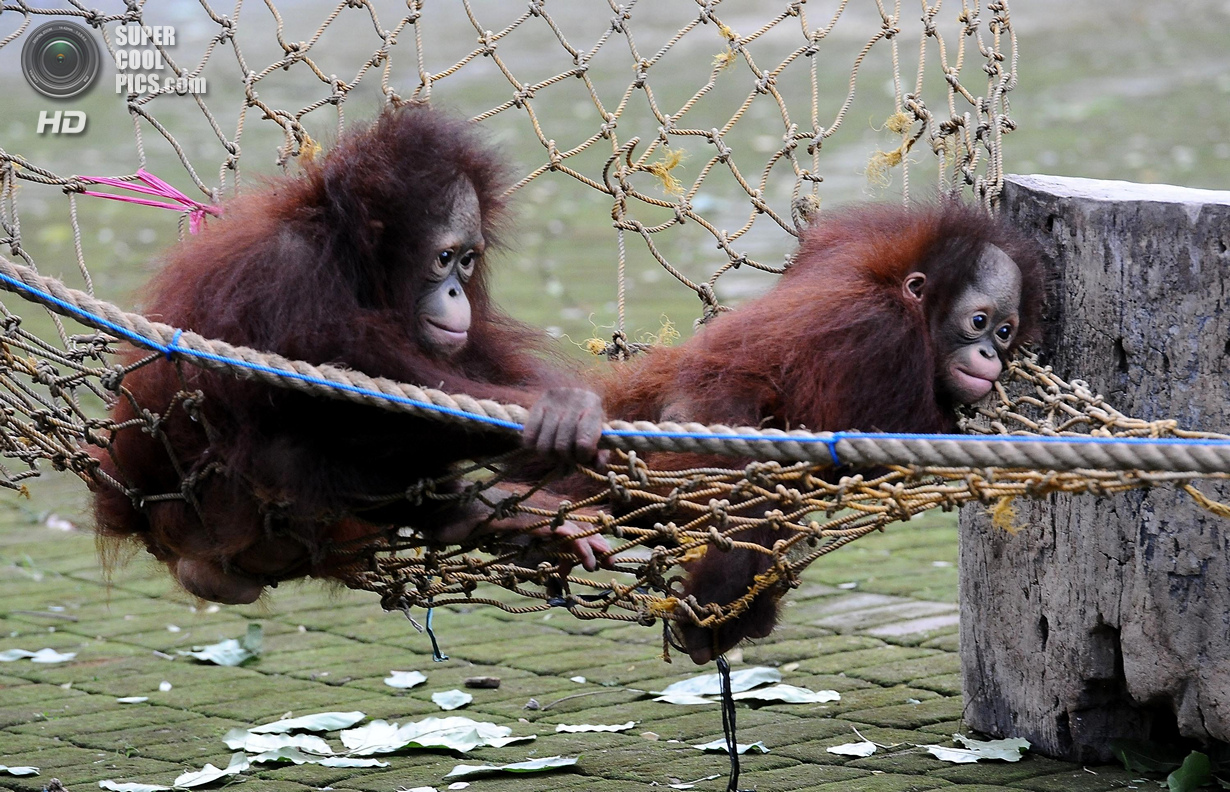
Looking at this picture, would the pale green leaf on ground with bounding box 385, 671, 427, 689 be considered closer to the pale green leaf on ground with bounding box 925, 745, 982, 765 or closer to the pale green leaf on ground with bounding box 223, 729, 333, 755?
the pale green leaf on ground with bounding box 223, 729, 333, 755

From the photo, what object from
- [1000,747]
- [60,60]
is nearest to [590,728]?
[1000,747]

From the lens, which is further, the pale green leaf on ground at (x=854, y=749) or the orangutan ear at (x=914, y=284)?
the pale green leaf on ground at (x=854, y=749)

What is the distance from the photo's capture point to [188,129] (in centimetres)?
1125

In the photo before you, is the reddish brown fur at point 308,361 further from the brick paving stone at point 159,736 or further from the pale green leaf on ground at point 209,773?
the brick paving stone at point 159,736

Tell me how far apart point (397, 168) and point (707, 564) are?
0.89m

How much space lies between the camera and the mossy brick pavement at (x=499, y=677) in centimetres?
295

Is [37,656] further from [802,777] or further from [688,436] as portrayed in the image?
[688,436]

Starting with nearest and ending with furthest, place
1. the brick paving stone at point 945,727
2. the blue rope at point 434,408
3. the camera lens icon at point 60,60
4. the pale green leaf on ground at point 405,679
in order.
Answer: the blue rope at point 434,408 < the brick paving stone at point 945,727 < the pale green leaf on ground at point 405,679 < the camera lens icon at point 60,60

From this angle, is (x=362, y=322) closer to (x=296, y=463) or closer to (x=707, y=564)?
(x=296, y=463)

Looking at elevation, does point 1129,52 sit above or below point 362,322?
above

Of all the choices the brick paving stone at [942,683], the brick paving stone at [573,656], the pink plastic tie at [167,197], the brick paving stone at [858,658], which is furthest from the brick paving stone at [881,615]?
the pink plastic tie at [167,197]

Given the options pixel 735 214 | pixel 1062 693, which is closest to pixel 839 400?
pixel 1062 693

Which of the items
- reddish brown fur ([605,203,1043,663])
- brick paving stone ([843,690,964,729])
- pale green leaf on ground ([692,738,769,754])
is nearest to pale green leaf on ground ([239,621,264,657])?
pale green leaf on ground ([692,738,769,754])

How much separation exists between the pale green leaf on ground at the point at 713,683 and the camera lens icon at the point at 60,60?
2.31m
